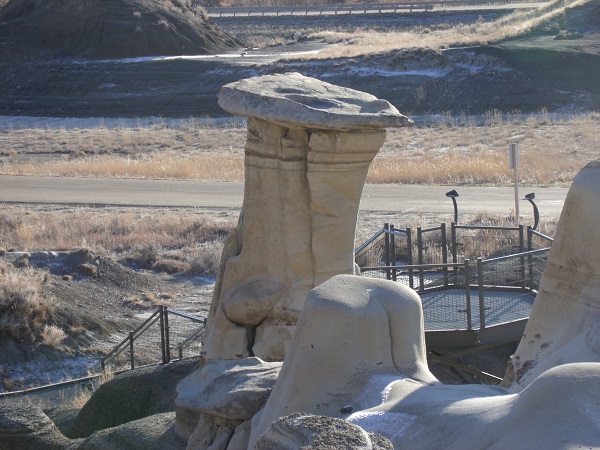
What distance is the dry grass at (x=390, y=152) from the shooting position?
1136 inches

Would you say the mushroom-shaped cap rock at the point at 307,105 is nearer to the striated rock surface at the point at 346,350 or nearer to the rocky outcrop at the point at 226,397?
the rocky outcrop at the point at 226,397

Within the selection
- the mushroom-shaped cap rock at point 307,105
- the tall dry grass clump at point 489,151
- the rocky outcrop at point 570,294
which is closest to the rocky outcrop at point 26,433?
the mushroom-shaped cap rock at point 307,105

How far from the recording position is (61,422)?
393 inches

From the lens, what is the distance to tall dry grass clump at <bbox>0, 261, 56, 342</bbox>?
1477 cm

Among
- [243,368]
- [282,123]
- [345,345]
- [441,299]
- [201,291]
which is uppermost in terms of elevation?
[282,123]

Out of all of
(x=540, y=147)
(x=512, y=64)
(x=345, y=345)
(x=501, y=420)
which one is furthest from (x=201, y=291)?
(x=512, y=64)

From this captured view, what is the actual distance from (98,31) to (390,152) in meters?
29.8

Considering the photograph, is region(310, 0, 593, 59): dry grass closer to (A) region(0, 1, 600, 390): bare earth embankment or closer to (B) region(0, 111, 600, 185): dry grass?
(A) region(0, 1, 600, 390): bare earth embankment

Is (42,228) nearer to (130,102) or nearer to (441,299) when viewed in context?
(441,299)

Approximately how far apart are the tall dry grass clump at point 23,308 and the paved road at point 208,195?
9.18 metres

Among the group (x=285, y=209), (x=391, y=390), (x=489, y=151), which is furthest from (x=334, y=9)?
(x=391, y=390)

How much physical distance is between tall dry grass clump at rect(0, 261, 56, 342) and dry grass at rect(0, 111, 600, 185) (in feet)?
21.7

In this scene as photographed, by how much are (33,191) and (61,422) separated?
19012 mm

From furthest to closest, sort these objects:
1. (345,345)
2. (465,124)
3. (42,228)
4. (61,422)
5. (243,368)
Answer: (465,124) < (42,228) < (61,422) < (243,368) < (345,345)
